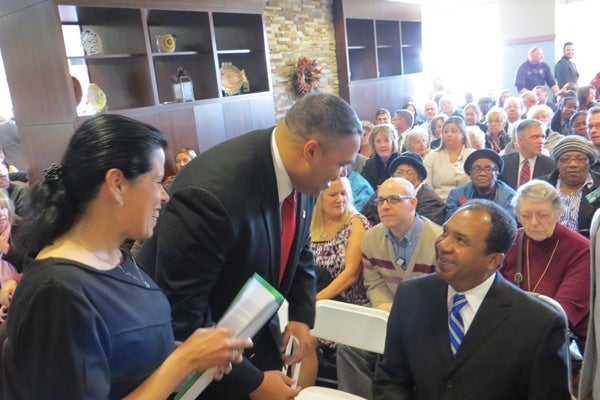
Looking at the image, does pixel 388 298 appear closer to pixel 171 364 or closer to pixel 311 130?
pixel 311 130

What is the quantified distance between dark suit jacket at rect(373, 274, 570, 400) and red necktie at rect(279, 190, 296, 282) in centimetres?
49

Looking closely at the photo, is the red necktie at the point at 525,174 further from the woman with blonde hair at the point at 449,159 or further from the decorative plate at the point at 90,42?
the decorative plate at the point at 90,42

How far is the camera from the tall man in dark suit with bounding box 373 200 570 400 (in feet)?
4.68

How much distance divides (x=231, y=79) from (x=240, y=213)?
458 cm

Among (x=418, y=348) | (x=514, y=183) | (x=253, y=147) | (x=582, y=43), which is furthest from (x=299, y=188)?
(x=582, y=43)

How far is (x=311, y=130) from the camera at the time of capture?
121 cm

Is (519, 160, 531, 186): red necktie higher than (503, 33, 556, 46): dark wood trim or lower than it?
lower

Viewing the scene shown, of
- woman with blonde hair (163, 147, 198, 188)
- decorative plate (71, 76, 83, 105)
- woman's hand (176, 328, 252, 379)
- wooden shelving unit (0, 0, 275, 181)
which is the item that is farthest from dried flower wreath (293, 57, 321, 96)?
woman's hand (176, 328, 252, 379)

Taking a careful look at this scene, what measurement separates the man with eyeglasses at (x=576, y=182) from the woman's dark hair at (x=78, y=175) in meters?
2.53

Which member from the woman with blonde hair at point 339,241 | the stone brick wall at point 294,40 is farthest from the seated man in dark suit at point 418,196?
the stone brick wall at point 294,40

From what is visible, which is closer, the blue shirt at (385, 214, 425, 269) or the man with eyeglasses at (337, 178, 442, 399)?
the man with eyeglasses at (337, 178, 442, 399)

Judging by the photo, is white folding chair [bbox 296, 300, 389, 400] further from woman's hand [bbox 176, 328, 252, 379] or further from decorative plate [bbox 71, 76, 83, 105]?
decorative plate [bbox 71, 76, 83, 105]

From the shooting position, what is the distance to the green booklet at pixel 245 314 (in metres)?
0.99

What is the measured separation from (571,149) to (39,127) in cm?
420
